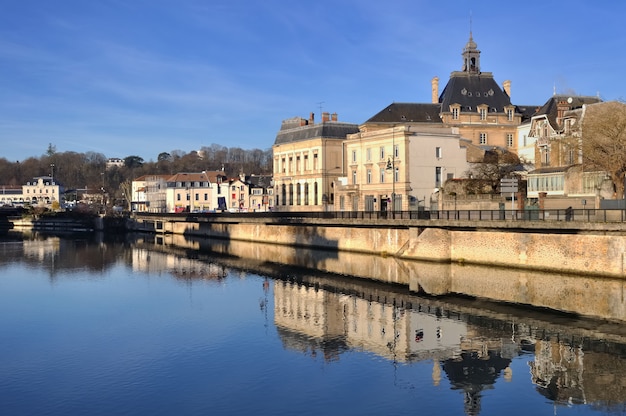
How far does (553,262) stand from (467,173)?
29.6 m

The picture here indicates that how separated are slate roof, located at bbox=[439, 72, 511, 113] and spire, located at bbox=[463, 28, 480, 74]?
2015 mm

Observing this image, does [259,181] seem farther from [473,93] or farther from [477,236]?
[477,236]

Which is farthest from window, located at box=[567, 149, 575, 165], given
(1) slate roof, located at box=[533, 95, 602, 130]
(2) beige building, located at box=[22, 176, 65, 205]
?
(2) beige building, located at box=[22, 176, 65, 205]

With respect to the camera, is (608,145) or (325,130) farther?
(325,130)

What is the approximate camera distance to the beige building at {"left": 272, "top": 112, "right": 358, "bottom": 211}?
7975 cm

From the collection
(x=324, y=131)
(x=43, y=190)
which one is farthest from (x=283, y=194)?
(x=43, y=190)

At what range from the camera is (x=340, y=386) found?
18391mm

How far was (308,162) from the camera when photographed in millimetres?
82750

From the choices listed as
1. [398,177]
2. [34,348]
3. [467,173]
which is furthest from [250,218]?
[34,348]

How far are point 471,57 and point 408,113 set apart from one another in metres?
13.8

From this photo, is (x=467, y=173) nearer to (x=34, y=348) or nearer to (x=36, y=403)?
(x=34, y=348)

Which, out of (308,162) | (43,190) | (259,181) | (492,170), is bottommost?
(492,170)

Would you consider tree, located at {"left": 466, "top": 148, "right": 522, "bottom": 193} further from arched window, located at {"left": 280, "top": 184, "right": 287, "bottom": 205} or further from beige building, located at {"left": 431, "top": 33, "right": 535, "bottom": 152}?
arched window, located at {"left": 280, "top": 184, "right": 287, "bottom": 205}

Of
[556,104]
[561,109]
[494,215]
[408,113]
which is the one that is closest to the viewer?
[494,215]
